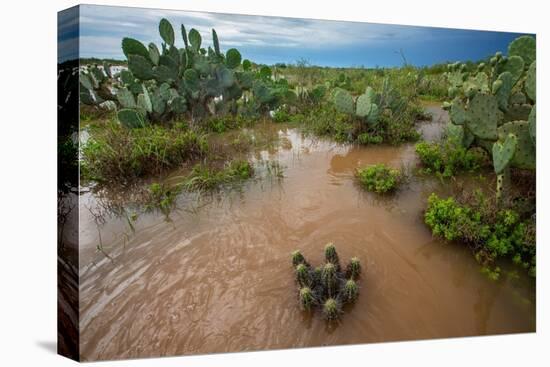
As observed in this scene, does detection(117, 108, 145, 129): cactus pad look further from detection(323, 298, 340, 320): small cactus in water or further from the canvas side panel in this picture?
detection(323, 298, 340, 320): small cactus in water

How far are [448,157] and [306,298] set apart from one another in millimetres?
1764

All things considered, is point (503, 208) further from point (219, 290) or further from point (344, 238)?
point (219, 290)

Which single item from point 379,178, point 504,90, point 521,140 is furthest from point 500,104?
point 379,178

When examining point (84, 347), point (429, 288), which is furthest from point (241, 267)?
point (429, 288)

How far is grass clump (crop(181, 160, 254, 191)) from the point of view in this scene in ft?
12.0

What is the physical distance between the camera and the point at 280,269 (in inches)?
136

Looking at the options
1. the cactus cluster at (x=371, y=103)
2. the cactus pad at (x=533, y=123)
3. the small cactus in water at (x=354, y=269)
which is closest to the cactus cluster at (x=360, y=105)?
the cactus cluster at (x=371, y=103)

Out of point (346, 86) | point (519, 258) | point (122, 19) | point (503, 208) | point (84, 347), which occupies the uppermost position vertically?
point (122, 19)

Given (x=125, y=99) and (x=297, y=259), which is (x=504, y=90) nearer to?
(x=297, y=259)

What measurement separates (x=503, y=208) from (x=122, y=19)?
2.98 metres

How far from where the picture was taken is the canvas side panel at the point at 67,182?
3.07m

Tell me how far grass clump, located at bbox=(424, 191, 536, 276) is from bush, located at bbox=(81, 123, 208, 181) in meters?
1.77

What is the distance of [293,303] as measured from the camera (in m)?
3.31

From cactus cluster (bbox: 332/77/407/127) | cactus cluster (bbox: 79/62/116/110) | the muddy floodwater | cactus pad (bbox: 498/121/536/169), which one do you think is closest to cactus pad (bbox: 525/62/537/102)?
cactus pad (bbox: 498/121/536/169)
